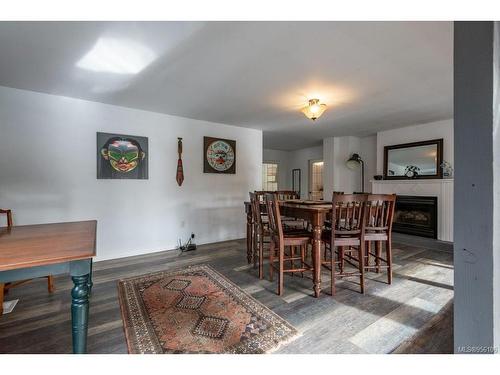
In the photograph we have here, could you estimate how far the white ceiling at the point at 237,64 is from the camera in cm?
166

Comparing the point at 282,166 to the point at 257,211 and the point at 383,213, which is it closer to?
the point at 257,211

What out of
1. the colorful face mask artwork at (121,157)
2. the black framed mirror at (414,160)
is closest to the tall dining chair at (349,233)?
the colorful face mask artwork at (121,157)

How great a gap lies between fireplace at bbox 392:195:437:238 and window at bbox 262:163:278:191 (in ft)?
11.9

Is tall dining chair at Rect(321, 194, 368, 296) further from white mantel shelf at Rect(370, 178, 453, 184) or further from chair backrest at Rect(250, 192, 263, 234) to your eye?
white mantel shelf at Rect(370, 178, 453, 184)

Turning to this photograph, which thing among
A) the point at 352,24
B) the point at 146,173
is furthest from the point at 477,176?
the point at 146,173

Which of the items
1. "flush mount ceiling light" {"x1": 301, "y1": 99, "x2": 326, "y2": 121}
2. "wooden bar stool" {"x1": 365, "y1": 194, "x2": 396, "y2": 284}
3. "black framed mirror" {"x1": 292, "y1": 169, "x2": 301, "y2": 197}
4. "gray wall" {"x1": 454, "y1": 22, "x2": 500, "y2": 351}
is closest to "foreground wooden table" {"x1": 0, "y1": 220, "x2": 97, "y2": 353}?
"gray wall" {"x1": 454, "y1": 22, "x2": 500, "y2": 351}

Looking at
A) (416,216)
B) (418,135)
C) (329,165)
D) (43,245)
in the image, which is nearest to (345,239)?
(43,245)

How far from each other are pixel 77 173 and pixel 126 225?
3.11ft

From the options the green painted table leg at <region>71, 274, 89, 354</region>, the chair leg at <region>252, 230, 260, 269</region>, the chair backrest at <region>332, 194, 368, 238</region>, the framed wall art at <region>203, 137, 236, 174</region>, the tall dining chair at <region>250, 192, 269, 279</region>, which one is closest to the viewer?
the green painted table leg at <region>71, 274, 89, 354</region>

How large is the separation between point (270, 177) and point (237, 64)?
18.0 ft

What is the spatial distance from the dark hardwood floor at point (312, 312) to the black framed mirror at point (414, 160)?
2.00m

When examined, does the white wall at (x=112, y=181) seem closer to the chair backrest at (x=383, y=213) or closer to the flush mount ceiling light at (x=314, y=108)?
the flush mount ceiling light at (x=314, y=108)

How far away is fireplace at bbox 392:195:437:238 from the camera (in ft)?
13.5

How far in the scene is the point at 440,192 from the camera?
4.06 metres
